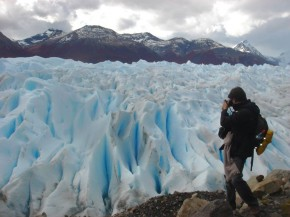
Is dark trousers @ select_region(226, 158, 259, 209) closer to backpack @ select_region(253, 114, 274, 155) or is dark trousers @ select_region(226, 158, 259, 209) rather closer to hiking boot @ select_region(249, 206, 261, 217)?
hiking boot @ select_region(249, 206, 261, 217)

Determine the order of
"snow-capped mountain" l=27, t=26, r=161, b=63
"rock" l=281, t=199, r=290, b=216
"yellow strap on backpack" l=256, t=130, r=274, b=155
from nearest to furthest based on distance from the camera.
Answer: "yellow strap on backpack" l=256, t=130, r=274, b=155
"rock" l=281, t=199, r=290, b=216
"snow-capped mountain" l=27, t=26, r=161, b=63

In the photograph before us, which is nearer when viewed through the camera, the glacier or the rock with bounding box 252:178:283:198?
the rock with bounding box 252:178:283:198

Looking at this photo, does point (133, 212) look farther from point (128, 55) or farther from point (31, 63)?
point (128, 55)

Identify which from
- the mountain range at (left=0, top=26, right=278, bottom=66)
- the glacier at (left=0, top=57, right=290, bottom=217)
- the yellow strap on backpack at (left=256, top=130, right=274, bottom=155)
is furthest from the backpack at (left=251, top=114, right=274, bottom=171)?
the mountain range at (left=0, top=26, right=278, bottom=66)

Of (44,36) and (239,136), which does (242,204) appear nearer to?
(239,136)

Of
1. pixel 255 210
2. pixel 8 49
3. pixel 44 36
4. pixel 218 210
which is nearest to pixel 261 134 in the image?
pixel 255 210

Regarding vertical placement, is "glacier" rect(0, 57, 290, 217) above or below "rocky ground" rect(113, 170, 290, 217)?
below

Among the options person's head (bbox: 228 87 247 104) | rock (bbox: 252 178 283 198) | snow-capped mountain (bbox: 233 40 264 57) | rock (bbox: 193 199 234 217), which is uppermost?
person's head (bbox: 228 87 247 104)

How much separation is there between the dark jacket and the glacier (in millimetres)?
8268

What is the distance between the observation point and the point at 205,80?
23906 millimetres

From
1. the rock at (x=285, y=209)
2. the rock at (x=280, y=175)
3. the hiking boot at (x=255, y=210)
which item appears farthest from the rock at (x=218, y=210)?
the rock at (x=280, y=175)

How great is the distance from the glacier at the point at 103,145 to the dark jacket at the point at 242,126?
827 cm

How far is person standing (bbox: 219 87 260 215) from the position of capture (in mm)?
4230

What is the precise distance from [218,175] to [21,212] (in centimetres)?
607
